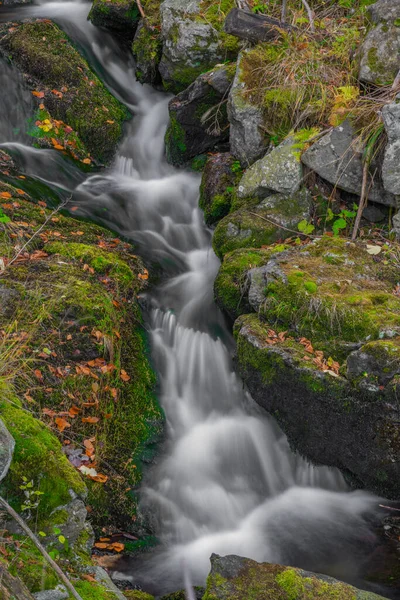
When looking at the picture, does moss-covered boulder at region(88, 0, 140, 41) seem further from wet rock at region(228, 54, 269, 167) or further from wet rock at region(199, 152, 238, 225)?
wet rock at region(199, 152, 238, 225)

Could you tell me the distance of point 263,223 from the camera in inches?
269

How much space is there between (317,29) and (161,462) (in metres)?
6.42

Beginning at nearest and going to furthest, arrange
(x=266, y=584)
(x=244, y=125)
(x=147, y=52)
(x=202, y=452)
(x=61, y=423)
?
(x=266, y=584) < (x=61, y=423) < (x=202, y=452) < (x=244, y=125) < (x=147, y=52)

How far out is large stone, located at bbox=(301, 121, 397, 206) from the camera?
655cm

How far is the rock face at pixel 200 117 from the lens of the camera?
852 cm

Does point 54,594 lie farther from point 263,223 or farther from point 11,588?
point 263,223

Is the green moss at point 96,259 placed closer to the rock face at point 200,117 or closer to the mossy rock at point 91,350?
the mossy rock at point 91,350

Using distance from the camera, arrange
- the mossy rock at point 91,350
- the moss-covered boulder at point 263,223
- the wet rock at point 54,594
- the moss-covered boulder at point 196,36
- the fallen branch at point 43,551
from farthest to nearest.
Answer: the moss-covered boulder at point 196,36, the moss-covered boulder at point 263,223, the mossy rock at point 91,350, the wet rock at point 54,594, the fallen branch at point 43,551

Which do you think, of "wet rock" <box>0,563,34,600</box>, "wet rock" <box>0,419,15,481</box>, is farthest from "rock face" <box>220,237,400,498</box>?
"wet rock" <box>0,563,34,600</box>

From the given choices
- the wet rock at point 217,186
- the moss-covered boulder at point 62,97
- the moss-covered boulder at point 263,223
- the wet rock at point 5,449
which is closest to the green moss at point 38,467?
the wet rock at point 5,449

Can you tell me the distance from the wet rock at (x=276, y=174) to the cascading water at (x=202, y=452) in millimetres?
1136

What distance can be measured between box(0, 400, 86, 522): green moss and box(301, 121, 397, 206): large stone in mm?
4623

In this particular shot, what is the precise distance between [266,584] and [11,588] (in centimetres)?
167

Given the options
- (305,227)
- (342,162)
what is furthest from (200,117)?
(305,227)
